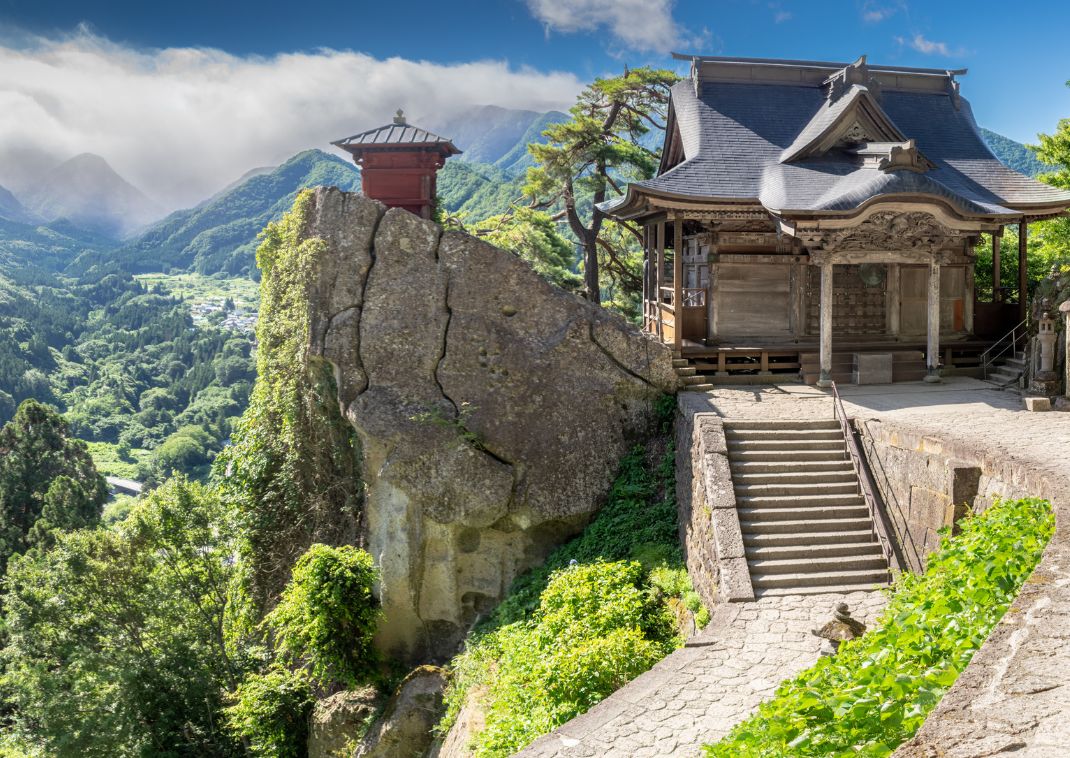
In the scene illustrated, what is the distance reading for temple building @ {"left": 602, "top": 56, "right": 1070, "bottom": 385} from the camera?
59.0 feet

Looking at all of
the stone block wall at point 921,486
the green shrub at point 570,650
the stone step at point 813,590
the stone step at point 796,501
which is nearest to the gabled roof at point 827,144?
the stone block wall at point 921,486

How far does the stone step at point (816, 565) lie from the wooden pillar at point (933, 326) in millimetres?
8397

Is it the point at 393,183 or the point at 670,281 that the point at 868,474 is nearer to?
the point at 670,281

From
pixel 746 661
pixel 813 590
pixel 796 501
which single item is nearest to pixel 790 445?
pixel 796 501

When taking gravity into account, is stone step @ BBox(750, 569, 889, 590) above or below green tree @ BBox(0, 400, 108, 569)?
above

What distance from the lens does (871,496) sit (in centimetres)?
1299

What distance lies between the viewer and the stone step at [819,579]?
11.9m

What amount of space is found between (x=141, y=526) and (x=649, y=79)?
21.3 meters

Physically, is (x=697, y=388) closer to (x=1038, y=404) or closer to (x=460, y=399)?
(x=460, y=399)

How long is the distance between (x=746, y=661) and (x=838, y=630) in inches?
45.1

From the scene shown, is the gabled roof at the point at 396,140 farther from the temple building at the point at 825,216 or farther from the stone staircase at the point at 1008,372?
the stone staircase at the point at 1008,372

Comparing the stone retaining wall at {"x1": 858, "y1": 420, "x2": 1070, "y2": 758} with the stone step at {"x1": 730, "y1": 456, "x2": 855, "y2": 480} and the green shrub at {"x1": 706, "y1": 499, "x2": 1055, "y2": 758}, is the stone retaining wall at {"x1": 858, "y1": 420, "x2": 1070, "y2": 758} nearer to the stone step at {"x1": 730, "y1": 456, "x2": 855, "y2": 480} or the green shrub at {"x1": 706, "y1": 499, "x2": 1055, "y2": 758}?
the green shrub at {"x1": 706, "y1": 499, "x2": 1055, "y2": 758}

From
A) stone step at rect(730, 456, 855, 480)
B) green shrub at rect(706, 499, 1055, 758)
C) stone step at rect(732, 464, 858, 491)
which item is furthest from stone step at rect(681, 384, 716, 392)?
green shrub at rect(706, 499, 1055, 758)

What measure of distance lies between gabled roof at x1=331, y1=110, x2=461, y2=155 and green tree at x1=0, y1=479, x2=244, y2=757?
9952 mm
